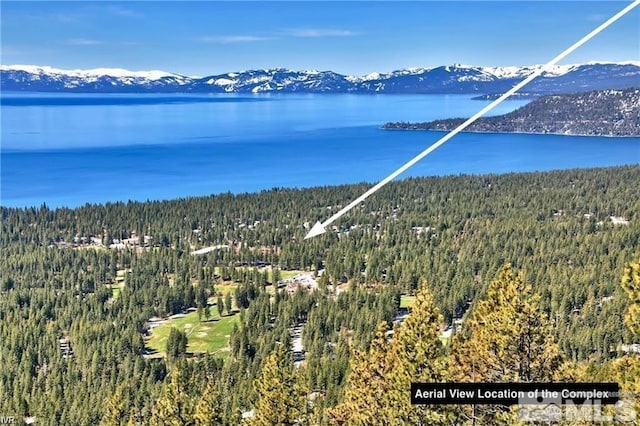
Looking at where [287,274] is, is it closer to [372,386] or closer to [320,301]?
[320,301]

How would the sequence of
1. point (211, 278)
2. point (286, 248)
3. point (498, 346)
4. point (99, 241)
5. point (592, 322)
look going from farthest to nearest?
point (99, 241) → point (286, 248) → point (211, 278) → point (592, 322) → point (498, 346)

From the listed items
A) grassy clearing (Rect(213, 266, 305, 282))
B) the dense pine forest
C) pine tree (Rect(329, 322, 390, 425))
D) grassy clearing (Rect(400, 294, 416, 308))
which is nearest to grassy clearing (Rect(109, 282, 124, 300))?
the dense pine forest

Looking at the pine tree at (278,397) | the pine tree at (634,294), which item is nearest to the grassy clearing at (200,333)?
the pine tree at (278,397)

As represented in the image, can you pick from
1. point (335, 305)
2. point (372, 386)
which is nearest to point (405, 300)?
point (335, 305)

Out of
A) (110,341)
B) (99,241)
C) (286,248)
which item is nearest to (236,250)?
(286,248)

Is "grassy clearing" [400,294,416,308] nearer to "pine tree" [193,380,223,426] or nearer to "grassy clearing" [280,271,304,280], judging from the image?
"grassy clearing" [280,271,304,280]

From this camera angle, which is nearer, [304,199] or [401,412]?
[401,412]

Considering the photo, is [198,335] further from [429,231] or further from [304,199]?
[304,199]

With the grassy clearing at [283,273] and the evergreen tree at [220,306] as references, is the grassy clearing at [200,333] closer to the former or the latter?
the evergreen tree at [220,306]
